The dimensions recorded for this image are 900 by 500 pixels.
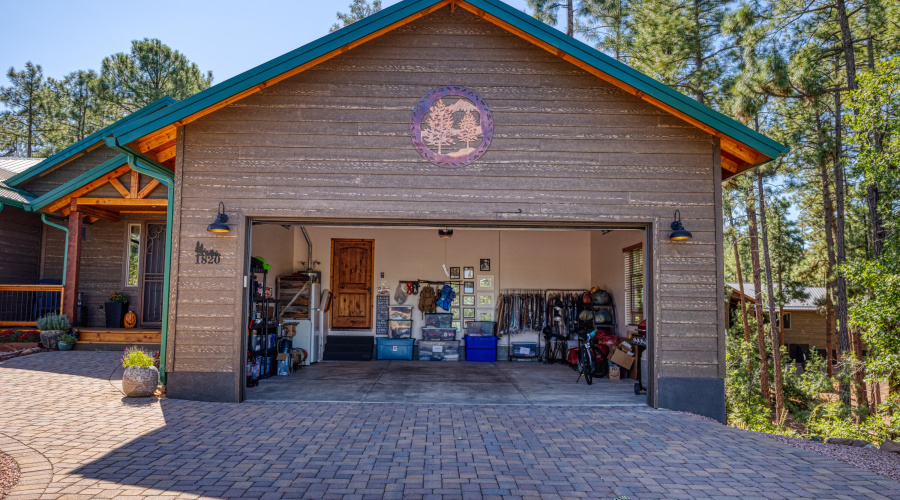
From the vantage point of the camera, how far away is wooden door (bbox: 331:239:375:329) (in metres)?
11.8

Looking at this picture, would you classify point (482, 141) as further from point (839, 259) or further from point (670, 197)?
point (839, 259)

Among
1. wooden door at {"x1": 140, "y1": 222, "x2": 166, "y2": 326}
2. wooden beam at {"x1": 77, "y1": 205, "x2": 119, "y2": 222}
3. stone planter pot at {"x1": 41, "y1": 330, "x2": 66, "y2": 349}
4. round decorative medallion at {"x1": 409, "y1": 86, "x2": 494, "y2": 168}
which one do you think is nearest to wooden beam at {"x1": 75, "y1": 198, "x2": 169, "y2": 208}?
wooden beam at {"x1": 77, "y1": 205, "x2": 119, "y2": 222}

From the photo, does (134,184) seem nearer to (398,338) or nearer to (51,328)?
(51,328)

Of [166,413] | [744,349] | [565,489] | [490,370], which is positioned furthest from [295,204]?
[744,349]

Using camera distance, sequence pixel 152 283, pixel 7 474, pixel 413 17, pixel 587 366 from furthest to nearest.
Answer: pixel 152 283
pixel 587 366
pixel 413 17
pixel 7 474

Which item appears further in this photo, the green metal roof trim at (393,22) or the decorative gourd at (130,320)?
the decorative gourd at (130,320)

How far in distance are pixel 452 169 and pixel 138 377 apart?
4.42 meters

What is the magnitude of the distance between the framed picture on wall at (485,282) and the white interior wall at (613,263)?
223cm

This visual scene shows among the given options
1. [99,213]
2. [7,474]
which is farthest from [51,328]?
[7,474]

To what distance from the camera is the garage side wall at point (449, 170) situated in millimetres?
6496

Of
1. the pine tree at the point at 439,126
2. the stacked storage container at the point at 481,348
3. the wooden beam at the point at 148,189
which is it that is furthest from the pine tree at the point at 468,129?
the wooden beam at the point at 148,189

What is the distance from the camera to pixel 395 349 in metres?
11.5

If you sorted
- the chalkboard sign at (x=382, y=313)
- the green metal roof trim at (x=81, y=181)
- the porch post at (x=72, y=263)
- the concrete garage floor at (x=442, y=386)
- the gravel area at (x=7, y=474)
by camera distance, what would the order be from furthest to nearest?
the chalkboard sign at (x=382, y=313)
the porch post at (x=72, y=263)
the green metal roof trim at (x=81, y=181)
the concrete garage floor at (x=442, y=386)
the gravel area at (x=7, y=474)

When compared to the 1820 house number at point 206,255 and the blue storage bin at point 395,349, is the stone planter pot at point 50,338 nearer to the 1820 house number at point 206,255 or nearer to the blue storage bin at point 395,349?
the 1820 house number at point 206,255
